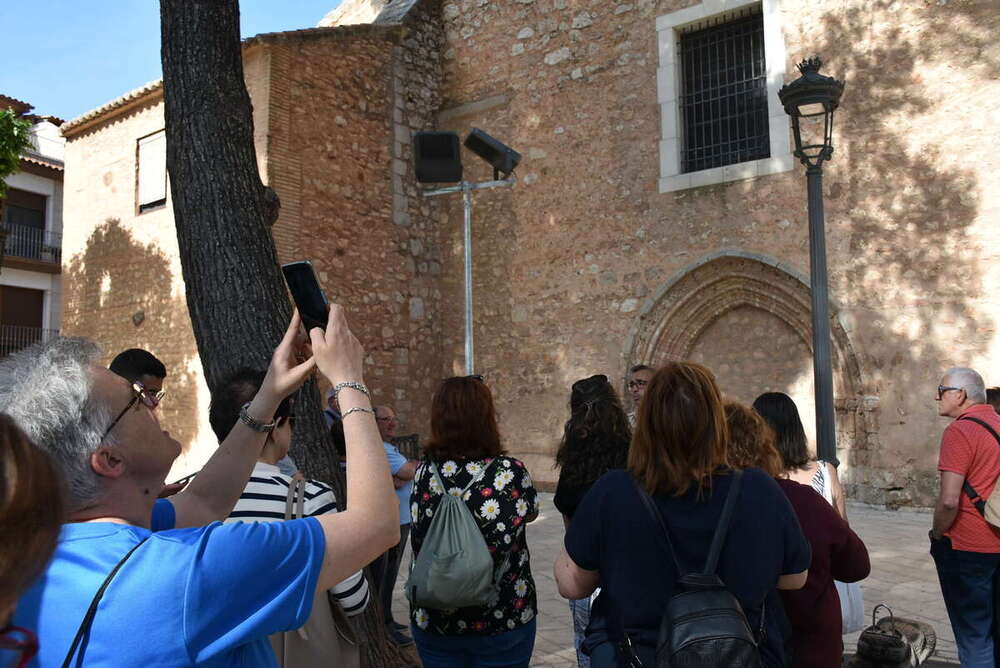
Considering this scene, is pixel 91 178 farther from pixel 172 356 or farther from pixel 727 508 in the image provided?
pixel 727 508

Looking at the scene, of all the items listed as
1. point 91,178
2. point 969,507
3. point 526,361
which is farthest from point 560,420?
point 91,178

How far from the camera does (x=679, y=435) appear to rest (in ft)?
6.35

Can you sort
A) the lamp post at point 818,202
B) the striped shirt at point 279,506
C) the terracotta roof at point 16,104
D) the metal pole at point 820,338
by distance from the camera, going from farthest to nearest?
the terracotta roof at point 16,104 < the lamp post at point 818,202 < the metal pole at point 820,338 < the striped shirt at point 279,506

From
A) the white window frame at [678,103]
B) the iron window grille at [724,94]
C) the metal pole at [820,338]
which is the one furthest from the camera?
the iron window grille at [724,94]

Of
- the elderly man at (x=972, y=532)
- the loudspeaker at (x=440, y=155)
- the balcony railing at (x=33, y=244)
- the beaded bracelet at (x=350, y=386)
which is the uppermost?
the balcony railing at (x=33, y=244)

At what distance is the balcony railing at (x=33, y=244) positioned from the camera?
20656 millimetres

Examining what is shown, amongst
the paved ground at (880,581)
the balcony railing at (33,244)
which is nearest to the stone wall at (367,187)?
the paved ground at (880,581)

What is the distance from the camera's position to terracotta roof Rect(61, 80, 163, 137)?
35.0ft

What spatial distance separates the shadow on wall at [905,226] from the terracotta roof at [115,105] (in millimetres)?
8516

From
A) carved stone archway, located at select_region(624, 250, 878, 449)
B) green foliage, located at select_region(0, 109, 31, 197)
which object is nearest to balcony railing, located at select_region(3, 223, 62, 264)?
green foliage, located at select_region(0, 109, 31, 197)

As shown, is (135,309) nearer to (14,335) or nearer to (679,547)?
(679,547)

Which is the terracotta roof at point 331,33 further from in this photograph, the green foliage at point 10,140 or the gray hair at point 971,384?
the gray hair at point 971,384

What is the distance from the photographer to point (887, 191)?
26.8ft

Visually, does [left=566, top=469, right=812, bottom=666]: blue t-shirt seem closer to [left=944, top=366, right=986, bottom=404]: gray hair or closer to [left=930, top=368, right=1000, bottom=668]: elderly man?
[left=930, top=368, right=1000, bottom=668]: elderly man
